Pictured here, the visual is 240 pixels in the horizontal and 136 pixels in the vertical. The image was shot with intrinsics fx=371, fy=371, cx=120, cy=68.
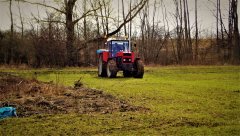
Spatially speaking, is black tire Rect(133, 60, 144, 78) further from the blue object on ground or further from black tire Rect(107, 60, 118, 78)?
the blue object on ground

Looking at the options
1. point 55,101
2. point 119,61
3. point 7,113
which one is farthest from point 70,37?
point 7,113

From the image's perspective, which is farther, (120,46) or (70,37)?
(70,37)

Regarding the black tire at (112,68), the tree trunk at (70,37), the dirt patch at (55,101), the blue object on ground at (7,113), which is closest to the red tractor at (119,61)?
the black tire at (112,68)

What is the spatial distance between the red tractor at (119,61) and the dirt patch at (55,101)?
7243 mm

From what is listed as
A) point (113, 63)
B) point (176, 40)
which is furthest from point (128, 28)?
point (113, 63)

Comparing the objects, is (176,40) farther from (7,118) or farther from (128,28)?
(7,118)

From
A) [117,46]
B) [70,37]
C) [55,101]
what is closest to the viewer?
[55,101]

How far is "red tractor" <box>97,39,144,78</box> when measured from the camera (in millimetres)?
17906

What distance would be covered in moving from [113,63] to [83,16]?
13.1 meters

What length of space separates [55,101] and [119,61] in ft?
33.3

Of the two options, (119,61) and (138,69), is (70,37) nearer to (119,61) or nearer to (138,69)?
(119,61)

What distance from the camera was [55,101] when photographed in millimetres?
8789

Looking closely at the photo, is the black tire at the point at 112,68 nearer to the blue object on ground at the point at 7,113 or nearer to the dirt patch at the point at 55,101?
the dirt patch at the point at 55,101

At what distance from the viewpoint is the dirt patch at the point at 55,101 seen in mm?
7848
